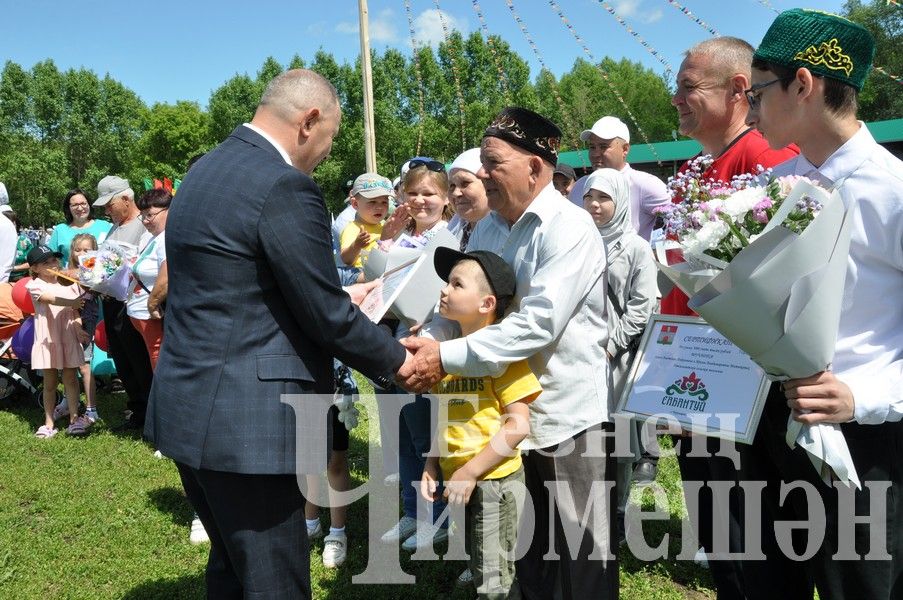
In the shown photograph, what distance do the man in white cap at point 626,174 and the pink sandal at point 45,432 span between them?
18.7ft

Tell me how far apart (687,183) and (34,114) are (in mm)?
66651

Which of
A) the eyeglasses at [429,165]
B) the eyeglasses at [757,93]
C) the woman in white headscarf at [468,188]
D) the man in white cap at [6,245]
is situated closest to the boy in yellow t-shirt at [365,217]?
the eyeglasses at [429,165]

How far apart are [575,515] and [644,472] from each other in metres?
2.51

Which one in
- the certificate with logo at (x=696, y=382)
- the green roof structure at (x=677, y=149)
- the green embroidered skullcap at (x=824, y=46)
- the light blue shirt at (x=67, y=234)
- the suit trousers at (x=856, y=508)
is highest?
the green roof structure at (x=677, y=149)

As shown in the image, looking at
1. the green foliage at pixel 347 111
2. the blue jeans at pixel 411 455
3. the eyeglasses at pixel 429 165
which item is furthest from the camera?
the green foliage at pixel 347 111

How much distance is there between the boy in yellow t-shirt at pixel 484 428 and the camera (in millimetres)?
2697

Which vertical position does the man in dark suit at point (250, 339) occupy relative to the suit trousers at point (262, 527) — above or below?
above

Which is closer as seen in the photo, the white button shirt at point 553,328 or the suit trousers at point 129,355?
the white button shirt at point 553,328

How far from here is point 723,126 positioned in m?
2.86

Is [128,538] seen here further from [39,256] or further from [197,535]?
[39,256]

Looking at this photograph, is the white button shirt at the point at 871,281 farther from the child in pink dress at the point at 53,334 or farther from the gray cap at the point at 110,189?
the child in pink dress at the point at 53,334

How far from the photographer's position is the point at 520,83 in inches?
1470

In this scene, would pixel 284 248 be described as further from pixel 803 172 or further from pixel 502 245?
pixel 803 172

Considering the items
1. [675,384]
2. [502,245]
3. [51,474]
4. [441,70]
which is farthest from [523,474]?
[441,70]
